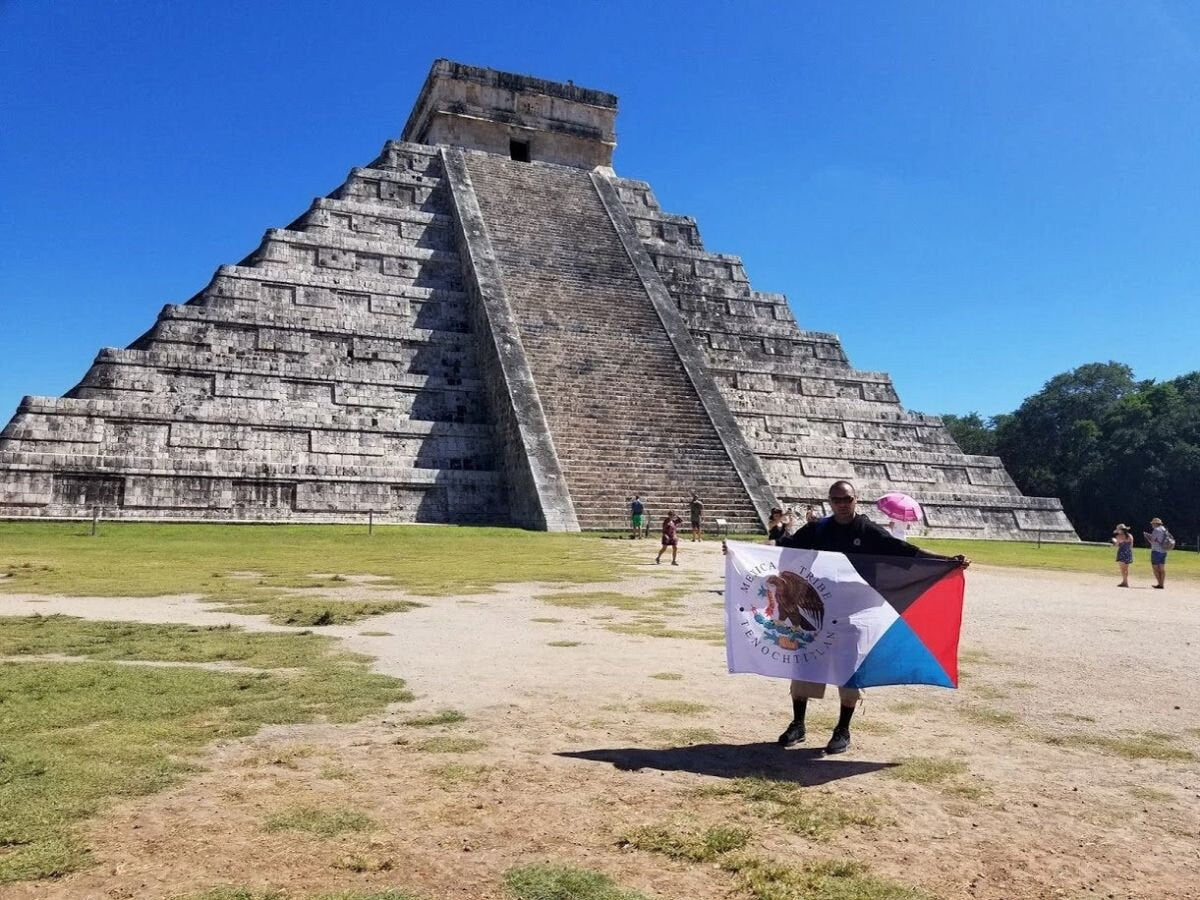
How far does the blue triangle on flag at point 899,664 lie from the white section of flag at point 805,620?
Result: 5 centimetres

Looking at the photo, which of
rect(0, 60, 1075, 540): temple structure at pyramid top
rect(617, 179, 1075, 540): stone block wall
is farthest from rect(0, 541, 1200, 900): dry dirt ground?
rect(617, 179, 1075, 540): stone block wall

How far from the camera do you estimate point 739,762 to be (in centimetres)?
458

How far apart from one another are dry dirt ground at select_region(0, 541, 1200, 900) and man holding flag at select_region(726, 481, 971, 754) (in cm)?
38

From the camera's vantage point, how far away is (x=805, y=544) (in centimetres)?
557

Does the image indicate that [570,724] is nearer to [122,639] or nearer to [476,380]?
[122,639]

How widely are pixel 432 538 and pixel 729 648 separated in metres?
12.8

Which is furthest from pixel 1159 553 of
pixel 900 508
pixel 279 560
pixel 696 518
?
pixel 279 560

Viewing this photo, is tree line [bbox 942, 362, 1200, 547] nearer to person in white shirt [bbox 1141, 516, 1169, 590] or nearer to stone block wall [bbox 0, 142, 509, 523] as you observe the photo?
person in white shirt [bbox 1141, 516, 1169, 590]

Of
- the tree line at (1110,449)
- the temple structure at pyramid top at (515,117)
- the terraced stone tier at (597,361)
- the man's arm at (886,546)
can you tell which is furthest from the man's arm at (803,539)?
the tree line at (1110,449)

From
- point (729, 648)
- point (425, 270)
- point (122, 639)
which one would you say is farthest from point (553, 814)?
point (425, 270)

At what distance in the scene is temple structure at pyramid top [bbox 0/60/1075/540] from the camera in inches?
798

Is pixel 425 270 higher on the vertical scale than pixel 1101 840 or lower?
higher

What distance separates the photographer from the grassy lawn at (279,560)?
1015cm

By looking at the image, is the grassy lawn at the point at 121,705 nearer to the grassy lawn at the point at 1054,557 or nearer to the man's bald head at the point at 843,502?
the man's bald head at the point at 843,502
